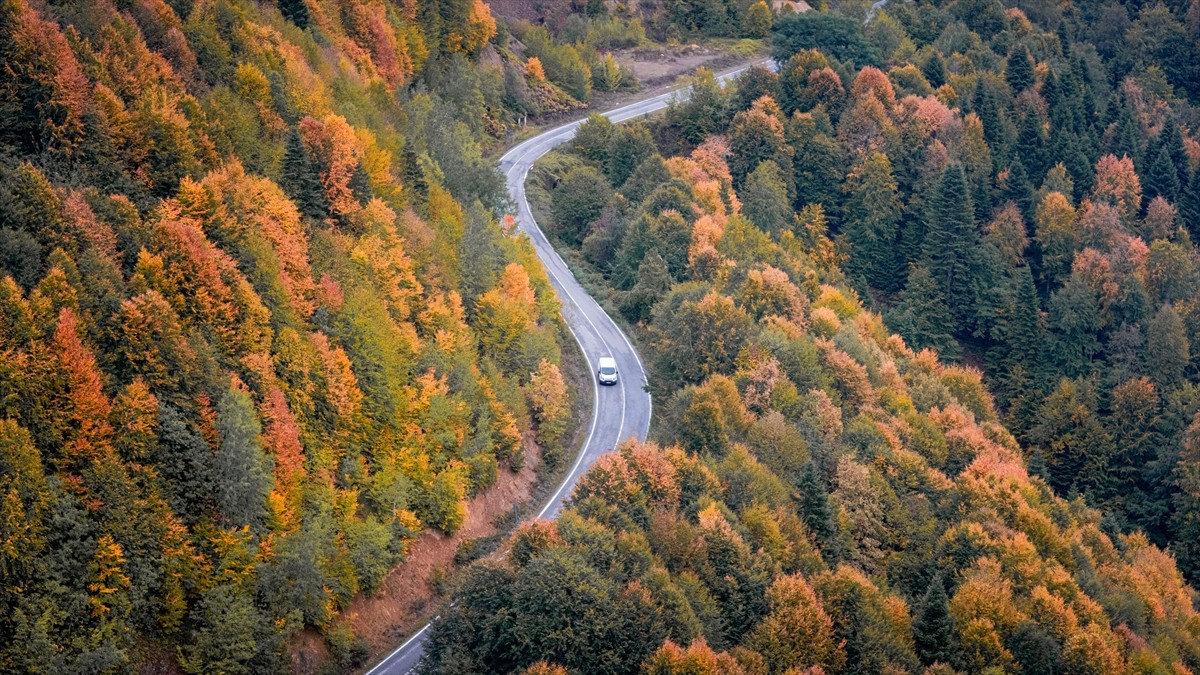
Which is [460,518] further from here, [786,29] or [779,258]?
[786,29]

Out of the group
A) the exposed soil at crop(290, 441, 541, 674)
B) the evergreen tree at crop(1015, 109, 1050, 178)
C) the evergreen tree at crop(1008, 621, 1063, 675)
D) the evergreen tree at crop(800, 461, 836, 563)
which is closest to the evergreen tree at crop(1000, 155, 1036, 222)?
the evergreen tree at crop(1015, 109, 1050, 178)

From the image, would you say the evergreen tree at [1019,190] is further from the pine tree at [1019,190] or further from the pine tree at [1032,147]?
the pine tree at [1032,147]

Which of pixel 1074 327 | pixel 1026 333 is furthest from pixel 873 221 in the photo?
pixel 1074 327

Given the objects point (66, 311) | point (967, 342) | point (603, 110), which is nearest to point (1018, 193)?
point (967, 342)

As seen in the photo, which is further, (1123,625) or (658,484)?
(1123,625)

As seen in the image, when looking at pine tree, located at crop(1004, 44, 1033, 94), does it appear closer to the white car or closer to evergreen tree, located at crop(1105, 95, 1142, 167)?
evergreen tree, located at crop(1105, 95, 1142, 167)

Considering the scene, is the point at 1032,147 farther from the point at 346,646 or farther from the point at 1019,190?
the point at 346,646
